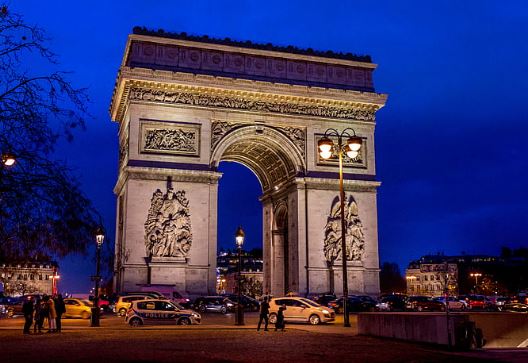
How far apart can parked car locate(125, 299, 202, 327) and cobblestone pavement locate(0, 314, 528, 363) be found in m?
4.31

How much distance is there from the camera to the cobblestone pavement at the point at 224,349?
15.2 meters

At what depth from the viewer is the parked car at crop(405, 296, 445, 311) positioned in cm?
4141

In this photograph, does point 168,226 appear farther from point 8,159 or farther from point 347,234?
point 8,159

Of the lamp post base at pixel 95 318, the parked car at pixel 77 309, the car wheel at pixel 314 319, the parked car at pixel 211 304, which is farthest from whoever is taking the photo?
the parked car at pixel 211 304

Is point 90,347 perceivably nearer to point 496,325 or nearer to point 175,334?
point 175,334

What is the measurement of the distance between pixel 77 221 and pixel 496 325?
48.3 ft

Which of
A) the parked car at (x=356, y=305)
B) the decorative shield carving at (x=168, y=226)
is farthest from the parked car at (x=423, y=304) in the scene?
the decorative shield carving at (x=168, y=226)

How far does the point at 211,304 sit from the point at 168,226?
5.44 meters

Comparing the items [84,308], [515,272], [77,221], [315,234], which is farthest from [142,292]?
[515,272]

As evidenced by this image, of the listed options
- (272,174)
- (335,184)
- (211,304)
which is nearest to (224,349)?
(211,304)

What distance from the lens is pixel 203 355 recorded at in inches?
623

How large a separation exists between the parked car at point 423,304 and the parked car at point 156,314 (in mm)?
18532

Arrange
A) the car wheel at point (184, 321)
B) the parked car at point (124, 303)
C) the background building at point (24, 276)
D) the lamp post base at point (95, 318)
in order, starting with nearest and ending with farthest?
the background building at point (24, 276)
the lamp post base at point (95, 318)
the car wheel at point (184, 321)
the parked car at point (124, 303)

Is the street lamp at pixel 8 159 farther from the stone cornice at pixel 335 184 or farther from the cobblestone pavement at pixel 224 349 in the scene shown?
the stone cornice at pixel 335 184
